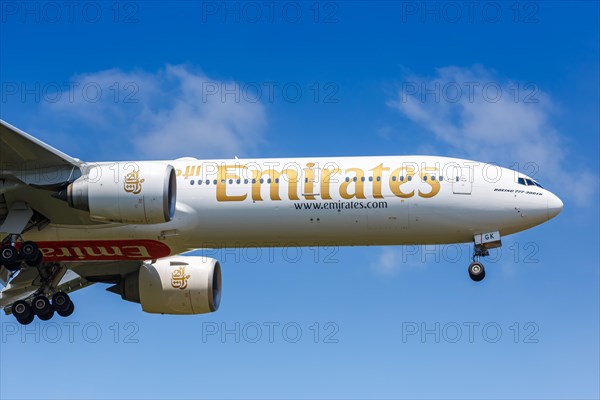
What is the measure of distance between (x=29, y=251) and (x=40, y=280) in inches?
197

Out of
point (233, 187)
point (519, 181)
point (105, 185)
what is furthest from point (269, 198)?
point (519, 181)

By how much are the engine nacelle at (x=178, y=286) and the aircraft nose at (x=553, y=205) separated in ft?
39.8

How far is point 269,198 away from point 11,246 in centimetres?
840

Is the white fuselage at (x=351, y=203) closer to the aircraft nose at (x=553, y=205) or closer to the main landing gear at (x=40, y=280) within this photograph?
the aircraft nose at (x=553, y=205)

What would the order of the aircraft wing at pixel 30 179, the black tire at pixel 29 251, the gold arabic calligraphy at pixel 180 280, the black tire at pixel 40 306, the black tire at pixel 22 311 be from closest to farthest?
the aircraft wing at pixel 30 179 < the black tire at pixel 29 251 < the black tire at pixel 22 311 < the black tire at pixel 40 306 < the gold arabic calligraphy at pixel 180 280

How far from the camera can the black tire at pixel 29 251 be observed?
4038 centimetres

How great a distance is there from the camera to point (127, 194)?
1522 inches

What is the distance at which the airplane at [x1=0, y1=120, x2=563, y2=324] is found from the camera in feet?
129

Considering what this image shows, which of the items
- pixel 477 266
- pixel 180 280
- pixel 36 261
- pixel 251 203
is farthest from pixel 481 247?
pixel 36 261

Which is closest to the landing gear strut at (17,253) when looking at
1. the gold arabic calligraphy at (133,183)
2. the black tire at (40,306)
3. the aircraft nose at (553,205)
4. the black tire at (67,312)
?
the black tire at (40,306)

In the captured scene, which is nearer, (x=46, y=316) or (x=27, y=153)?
Result: (x=27, y=153)

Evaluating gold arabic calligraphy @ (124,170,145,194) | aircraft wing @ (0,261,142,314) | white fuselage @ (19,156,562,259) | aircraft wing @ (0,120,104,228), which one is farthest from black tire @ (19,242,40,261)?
aircraft wing @ (0,261,142,314)

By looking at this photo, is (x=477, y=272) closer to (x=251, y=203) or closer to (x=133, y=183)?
(x=251, y=203)

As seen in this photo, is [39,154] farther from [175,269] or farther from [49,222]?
[175,269]
